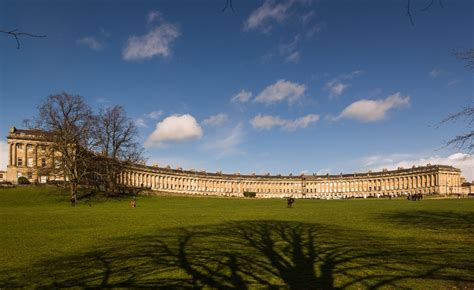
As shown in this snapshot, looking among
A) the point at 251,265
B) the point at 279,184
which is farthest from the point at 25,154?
the point at 279,184

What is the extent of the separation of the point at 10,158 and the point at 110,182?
1529 inches

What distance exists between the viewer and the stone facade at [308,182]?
143500mm

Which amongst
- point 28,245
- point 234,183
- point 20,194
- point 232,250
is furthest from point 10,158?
point 234,183

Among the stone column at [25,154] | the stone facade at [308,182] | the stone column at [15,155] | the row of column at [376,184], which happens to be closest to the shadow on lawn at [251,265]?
the stone column at [15,155]

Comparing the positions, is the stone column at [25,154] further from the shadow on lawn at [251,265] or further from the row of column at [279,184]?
the shadow on lawn at [251,265]

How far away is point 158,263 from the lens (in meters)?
11.8

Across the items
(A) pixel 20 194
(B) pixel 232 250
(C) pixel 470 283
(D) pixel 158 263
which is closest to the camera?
(C) pixel 470 283

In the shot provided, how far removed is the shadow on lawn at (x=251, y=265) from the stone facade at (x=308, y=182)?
102 metres

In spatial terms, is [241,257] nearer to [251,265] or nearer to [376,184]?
[251,265]

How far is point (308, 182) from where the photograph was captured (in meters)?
189

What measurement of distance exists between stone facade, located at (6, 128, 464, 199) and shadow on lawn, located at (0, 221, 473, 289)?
102 metres

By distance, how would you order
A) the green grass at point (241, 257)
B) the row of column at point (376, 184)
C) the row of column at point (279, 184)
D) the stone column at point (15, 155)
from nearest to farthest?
the green grass at point (241, 257)
the stone column at point (15, 155)
the row of column at point (279, 184)
the row of column at point (376, 184)

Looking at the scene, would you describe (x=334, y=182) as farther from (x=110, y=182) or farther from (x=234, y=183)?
(x=110, y=182)

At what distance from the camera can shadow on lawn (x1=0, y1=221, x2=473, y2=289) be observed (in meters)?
9.64
